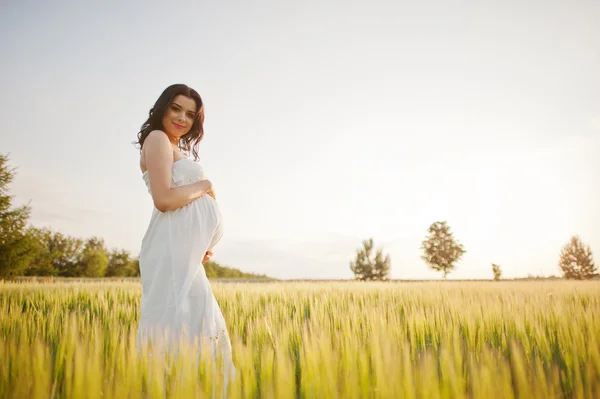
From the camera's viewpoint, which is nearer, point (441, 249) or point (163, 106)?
point (163, 106)

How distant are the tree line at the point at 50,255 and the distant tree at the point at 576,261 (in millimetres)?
35495

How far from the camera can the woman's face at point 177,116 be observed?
2613mm

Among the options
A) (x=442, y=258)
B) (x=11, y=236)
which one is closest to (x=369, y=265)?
(x=442, y=258)

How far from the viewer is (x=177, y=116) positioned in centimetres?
261

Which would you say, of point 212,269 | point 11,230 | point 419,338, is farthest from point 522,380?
point 212,269

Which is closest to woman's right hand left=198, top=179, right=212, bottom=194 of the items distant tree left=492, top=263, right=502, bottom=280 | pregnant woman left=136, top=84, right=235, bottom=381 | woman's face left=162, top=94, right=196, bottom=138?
pregnant woman left=136, top=84, right=235, bottom=381

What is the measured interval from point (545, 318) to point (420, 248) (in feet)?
135

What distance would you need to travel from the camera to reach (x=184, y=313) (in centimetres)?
204

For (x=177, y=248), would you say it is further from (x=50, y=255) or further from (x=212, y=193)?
(x=50, y=255)

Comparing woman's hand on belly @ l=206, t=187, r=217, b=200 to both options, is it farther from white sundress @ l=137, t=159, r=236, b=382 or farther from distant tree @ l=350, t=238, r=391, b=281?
distant tree @ l=350, t=238, r=391, b=281

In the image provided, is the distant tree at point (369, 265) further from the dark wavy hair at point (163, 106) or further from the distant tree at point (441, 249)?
the dark wavy hair at point (163, 106)

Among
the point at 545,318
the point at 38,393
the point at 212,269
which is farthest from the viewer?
the point at 212,269

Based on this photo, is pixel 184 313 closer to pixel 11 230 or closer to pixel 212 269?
pixel 11 230

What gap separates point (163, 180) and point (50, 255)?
38334 millimetres
